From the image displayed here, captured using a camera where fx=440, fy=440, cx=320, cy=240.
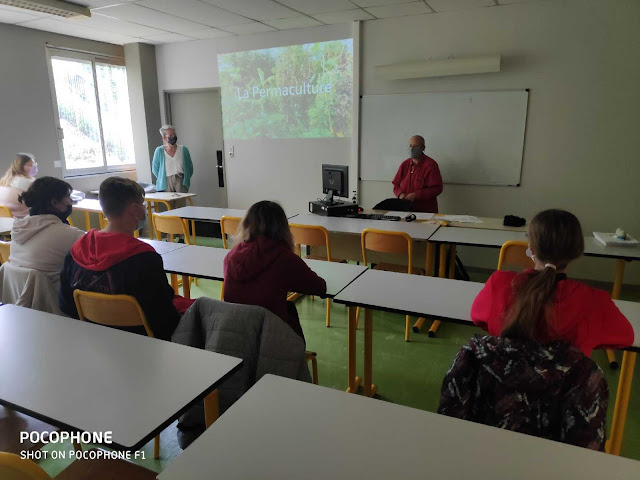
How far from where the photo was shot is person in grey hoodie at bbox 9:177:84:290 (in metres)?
2.10

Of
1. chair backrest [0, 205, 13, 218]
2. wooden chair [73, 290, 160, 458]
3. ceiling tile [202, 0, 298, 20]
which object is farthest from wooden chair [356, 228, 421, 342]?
chair backrest [0, 205, 13, 218]

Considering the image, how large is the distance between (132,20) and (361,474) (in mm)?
5462

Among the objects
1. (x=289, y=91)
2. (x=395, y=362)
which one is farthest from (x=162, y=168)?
(x=395, y=362)

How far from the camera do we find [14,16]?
4.76 meters

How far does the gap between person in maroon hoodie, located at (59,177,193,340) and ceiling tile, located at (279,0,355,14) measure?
3247 millimetres

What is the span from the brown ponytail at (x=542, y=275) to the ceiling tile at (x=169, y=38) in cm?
566

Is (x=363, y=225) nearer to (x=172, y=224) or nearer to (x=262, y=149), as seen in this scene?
(x=172, y=224)

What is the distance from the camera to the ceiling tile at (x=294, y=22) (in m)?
4.95

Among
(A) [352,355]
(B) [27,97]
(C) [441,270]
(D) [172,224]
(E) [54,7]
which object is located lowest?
(A) [352,355]

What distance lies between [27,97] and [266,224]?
5.01 metres

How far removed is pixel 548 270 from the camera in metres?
1.31

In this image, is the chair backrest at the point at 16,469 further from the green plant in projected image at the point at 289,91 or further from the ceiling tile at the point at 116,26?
the ceiling tile at the point at 116,26

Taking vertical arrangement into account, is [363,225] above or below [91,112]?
below

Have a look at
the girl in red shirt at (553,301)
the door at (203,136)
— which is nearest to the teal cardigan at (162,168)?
the door at (203,136)
